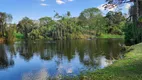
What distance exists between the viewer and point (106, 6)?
974 cm

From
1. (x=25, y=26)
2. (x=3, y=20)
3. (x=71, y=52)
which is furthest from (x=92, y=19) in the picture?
(x=71, y=52)

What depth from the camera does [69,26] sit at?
95250mm

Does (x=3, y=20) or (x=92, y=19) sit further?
(x=92, y=19)

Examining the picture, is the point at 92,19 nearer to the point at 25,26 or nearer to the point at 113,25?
the point at 113,25

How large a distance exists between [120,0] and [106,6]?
3.65 feet

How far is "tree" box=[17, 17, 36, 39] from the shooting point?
103750mm

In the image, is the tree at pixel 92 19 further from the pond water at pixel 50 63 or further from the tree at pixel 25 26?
the pond water at pixel 50 63

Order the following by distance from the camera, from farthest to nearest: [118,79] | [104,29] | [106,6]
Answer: [104,29] < [118,79] < [106,6]

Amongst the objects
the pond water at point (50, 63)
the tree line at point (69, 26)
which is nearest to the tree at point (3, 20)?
the tree line at point (69, 26)

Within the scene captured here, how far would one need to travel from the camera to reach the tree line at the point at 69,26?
9275 cm

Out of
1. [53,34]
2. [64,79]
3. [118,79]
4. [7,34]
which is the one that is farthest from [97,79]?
[53,34]

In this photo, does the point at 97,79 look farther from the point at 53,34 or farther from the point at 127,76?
the point at 53,34

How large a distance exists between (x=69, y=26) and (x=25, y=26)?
25.9m

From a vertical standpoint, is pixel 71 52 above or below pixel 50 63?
above
